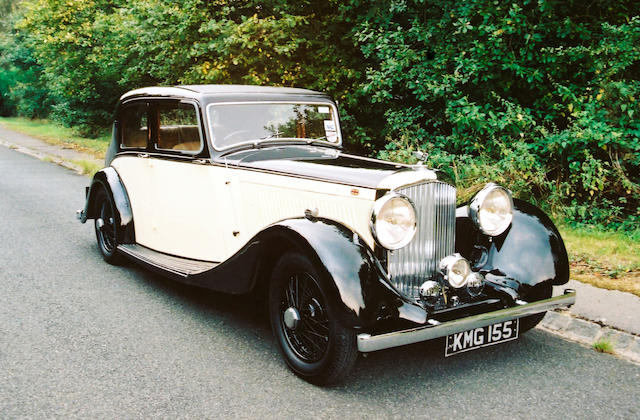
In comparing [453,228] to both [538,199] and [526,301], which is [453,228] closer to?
[526,301]

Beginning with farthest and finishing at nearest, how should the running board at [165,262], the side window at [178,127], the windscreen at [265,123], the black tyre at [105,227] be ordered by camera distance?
the black tyre at [105,227]
the side window at [178,127]
the windscreen at [265,123]
the running board at [165,262]

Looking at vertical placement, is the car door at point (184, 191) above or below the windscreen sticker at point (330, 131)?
below

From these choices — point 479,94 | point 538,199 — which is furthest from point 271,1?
point 538,199

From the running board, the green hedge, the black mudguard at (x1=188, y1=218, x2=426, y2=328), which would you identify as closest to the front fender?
the black mudguard at (x1=188, y1=218, x2=426, y2=328)

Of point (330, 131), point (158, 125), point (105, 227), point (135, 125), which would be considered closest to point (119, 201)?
point (105, 227)

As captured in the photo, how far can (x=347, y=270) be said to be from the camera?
3.00 meters

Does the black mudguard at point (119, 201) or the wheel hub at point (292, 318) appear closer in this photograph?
the wheel hub at point (292, 318)

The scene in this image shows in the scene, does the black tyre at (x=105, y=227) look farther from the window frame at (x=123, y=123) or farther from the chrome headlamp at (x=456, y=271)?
the chrome headlamp at (x=456, y=271)

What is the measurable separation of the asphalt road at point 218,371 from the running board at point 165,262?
30 cm

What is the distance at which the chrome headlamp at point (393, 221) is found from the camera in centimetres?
Result: 321

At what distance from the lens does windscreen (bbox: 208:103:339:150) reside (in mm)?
4363

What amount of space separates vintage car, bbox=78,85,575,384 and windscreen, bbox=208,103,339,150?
0.4 inches

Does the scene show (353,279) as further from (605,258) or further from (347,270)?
(605,258)

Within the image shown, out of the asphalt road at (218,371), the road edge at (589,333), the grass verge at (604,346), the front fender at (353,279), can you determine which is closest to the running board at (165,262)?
the asphalt road at (218,371)
